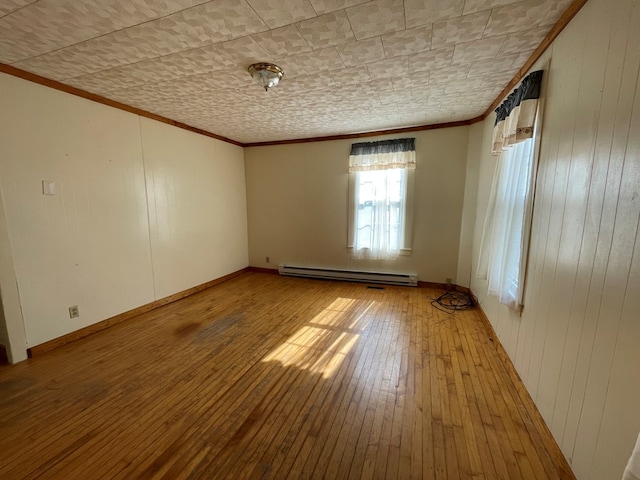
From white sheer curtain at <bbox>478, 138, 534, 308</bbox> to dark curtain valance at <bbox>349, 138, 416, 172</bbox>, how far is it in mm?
1482

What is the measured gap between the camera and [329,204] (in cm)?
Result: 432

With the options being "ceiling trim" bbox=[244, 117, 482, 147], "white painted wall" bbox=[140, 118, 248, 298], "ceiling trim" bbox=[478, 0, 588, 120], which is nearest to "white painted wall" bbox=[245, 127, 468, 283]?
"ceiling trim" bbox=[244, 117, 482, 147]

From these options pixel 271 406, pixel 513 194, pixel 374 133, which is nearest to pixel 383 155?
pixel 374 133

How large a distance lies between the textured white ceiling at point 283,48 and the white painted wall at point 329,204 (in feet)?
3.28

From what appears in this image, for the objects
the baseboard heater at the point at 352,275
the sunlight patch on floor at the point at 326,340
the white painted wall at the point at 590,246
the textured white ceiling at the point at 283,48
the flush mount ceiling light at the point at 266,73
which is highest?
the textured white ceiling at the point at 283,48

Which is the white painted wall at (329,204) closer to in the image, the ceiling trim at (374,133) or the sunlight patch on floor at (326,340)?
the ceiling trim at (374,133)

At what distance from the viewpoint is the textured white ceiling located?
55.4 inches

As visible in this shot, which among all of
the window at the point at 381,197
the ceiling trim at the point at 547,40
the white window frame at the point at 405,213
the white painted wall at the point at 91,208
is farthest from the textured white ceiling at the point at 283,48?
the white window frame at the point at 405,213

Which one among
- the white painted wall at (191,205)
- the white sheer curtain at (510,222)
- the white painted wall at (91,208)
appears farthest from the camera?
the white painted wall at (191,205)

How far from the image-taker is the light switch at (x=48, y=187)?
7.21 feet

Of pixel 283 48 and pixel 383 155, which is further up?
pixel 283 48

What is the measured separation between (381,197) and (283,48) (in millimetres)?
2584

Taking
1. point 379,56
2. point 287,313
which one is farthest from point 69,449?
point 379,56

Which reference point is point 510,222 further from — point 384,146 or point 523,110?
point 384,146
